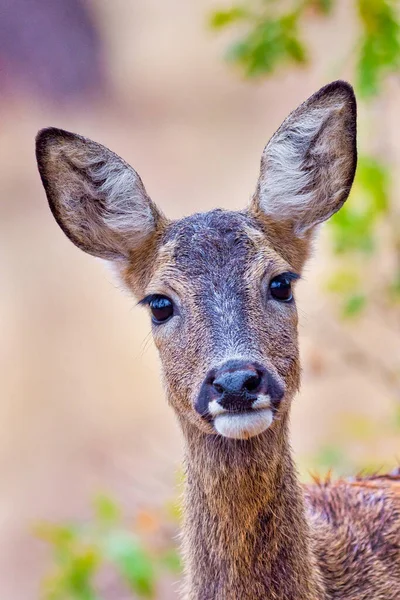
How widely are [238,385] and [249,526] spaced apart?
0.77 metres

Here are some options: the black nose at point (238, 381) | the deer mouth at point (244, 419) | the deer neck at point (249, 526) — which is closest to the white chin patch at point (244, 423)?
the deer mouth at point (244, 419)

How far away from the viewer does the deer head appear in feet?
13.4

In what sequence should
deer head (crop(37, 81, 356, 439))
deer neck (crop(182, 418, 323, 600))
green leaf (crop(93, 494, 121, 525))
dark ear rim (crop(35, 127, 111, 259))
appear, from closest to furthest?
deer head (crop(37, 81, 356, 439)) < deer neck (crop(182, 418, 323, 600)) < dark ear rim (crop(35, 127, 111, 259)) < green leaf (crop(93, 494, 121, 525))

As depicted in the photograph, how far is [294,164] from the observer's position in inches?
197

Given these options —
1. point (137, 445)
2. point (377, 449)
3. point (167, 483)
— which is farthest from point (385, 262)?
point (137, 445)

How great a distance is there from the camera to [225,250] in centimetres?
450

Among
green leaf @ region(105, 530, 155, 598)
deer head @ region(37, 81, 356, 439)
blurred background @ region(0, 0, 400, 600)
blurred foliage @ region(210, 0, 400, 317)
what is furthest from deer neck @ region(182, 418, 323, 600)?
blurred foliage @ region(210, 0, 400, 317)

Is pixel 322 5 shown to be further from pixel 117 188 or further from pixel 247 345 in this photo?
pixel 247 345

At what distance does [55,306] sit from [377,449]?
5860 mm

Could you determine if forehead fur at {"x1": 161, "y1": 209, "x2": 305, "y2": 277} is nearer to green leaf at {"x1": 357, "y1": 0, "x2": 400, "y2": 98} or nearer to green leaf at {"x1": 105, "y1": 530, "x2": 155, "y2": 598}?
green leaf at {"x1": 357, "y1": 0, "x2": 400, "y2": 98}

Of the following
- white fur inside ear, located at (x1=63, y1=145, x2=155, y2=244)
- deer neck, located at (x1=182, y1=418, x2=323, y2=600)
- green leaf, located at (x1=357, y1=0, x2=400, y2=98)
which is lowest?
deer neck, located at (x1=182, y1=418, x2=323, y2=600)

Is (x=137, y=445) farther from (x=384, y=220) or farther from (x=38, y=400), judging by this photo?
(x=384, y=220)

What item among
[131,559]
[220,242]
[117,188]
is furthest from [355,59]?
[131,559]

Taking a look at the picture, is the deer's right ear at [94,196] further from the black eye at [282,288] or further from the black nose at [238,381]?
the black nose at [238,381]
